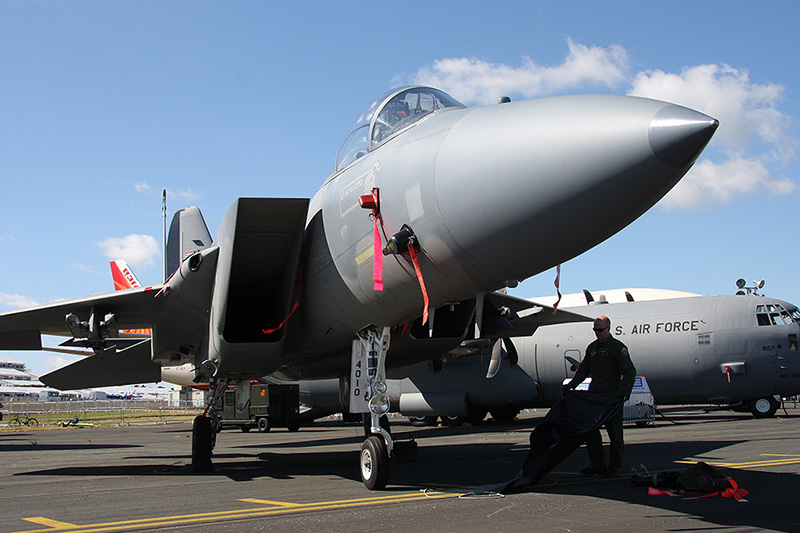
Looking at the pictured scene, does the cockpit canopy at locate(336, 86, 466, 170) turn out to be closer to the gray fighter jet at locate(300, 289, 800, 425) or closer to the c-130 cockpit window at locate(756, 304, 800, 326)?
the gray fighter jet at locate(300, 289, 800, 425)

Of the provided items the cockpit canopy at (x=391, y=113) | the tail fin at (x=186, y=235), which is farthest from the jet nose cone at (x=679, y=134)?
the tail fin at (x=186, y=235)

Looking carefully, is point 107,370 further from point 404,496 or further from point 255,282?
point 404,496

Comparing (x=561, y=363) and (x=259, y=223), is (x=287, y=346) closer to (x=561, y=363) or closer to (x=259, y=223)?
(x=259, y=223)

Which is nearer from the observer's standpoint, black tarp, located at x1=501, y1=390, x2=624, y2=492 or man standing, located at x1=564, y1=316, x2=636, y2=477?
black tarp, located at x1=501, y1=390, x2=624, y2=492

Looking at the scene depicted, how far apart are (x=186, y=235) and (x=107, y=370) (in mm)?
2784

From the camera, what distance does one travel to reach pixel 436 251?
18.2 ft

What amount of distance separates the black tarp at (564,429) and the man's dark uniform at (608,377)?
0.40 ft

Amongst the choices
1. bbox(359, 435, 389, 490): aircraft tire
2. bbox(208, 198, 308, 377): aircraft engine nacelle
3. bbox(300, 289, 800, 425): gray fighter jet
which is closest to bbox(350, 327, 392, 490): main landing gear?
bbox(359, 435, 389, 490): aircraft tire

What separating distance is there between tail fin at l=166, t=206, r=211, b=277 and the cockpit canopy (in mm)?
5645

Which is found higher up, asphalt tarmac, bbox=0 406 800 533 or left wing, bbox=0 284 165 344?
left wing, bbox=0 284 165 344

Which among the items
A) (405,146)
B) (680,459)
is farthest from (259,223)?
(680,459)

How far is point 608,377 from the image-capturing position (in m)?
7.20

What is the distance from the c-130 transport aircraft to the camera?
14.5 ft

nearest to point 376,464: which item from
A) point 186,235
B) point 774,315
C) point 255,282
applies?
point 255,282
